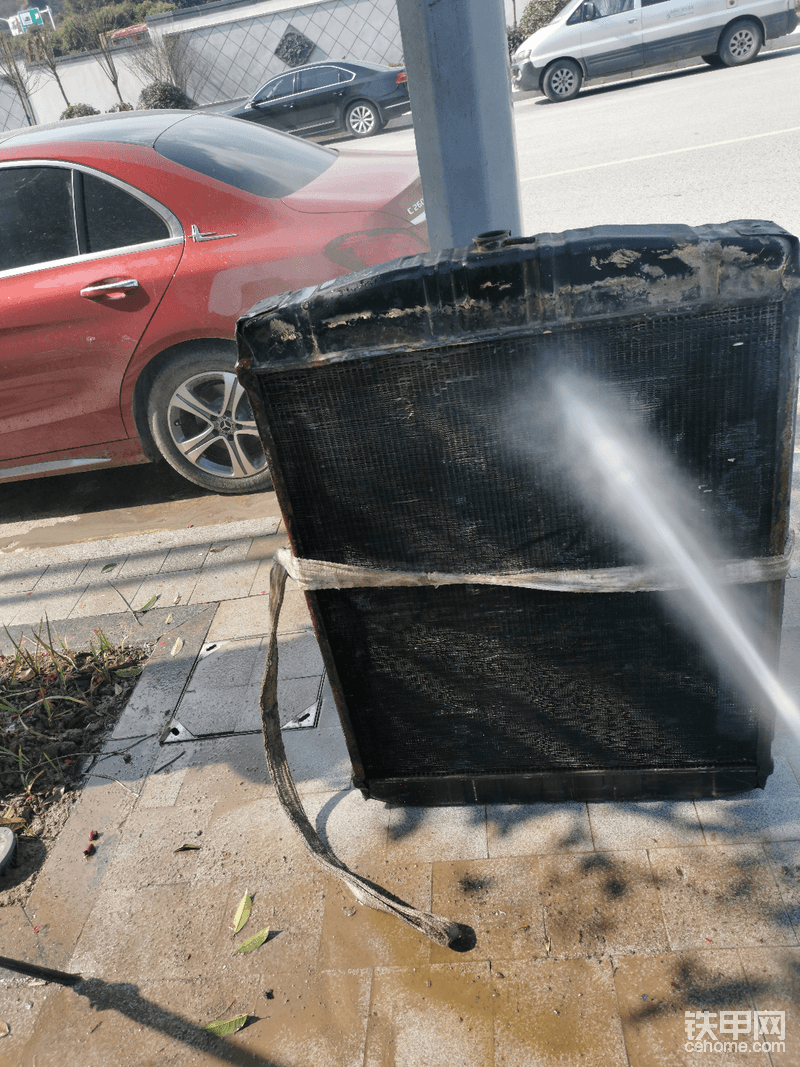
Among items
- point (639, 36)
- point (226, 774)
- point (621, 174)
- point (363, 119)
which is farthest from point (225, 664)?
point (363, 119)

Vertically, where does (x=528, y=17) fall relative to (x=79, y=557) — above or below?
above

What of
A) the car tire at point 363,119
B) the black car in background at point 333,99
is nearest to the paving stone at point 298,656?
the black car in background at point 333,99

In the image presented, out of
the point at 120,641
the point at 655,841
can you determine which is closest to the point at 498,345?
the point at 655,841

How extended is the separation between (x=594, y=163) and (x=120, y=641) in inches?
345

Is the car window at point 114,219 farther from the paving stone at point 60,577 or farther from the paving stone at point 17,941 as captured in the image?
the paving stone at point 17,941

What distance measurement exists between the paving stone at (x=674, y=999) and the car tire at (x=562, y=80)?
643 inches

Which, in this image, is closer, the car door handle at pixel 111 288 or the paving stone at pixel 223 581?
the paving stone at pixel 223 581

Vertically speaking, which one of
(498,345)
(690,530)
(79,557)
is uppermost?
(498,345)

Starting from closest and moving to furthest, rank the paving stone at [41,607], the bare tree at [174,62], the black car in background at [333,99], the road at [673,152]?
the paving stone at [41,607], the road at [673,152], the black car in background at [333,99], the bare tree at [174,62]

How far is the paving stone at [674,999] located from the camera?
2.00 metres

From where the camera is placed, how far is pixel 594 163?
33.4 ft

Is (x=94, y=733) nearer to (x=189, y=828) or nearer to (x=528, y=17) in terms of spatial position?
(x=189, y=828)

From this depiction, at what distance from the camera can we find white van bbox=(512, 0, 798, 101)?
13.9 metres

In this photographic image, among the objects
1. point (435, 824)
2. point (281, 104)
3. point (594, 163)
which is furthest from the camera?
point (281, 104)
